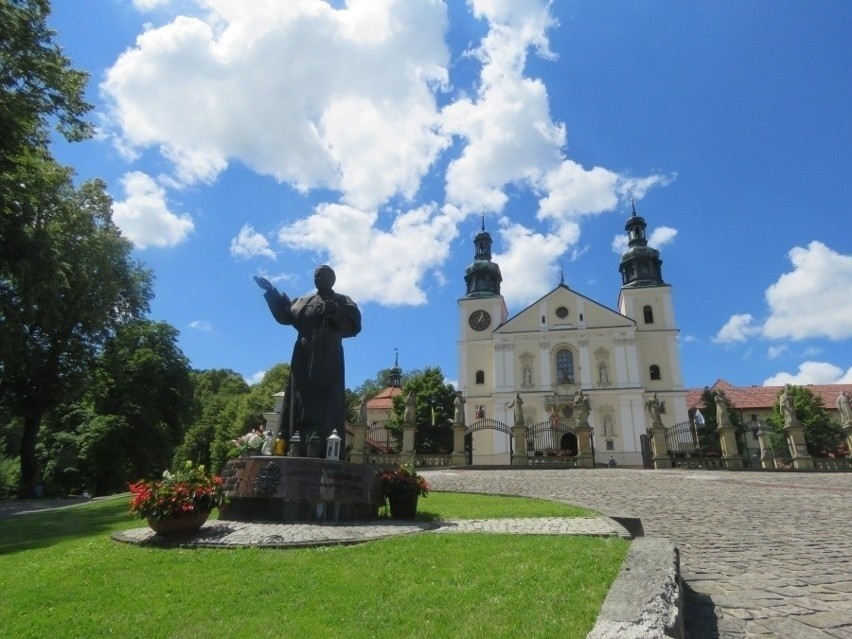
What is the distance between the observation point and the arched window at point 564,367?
152 feet

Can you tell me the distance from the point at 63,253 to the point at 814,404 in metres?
57.1

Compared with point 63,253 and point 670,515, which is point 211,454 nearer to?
point 63,253

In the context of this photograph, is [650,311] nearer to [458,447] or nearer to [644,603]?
[458,447]

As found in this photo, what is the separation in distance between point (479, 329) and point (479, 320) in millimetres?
893

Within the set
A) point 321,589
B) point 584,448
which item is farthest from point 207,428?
point 321,589

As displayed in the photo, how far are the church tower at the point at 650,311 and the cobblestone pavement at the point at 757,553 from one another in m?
33.0

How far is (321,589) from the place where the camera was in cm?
430

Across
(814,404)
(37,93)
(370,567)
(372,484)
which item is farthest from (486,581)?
(814,404)

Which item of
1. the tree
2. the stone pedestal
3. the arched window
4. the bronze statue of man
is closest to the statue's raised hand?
the bronze statue of man

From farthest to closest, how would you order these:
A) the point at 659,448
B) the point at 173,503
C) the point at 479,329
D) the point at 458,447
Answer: the point at 479,329, the point at 458,447, the point at 659,448, the point at 173,503

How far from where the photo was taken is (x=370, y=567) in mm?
4996

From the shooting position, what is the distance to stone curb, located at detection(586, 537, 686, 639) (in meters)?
2.71

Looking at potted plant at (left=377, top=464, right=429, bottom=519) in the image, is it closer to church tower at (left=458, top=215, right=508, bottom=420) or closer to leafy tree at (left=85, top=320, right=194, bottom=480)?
leafy tree at (left=85, top=320, right=194, bottom=480)

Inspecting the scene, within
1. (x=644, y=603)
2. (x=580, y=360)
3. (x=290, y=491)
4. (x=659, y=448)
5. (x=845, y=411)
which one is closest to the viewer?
(x=644, y=603)
